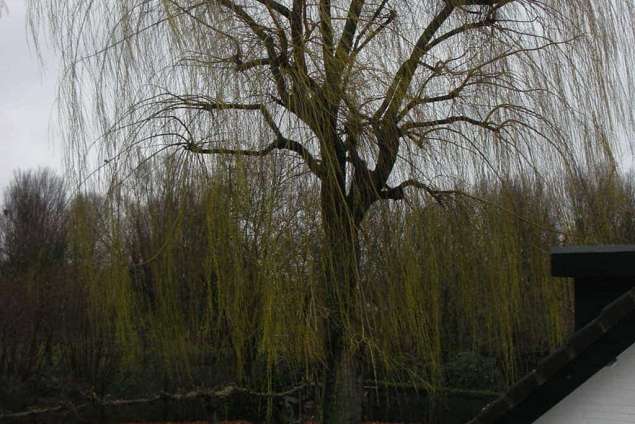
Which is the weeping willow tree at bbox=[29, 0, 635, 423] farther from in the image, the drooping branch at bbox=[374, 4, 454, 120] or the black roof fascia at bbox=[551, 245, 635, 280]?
the black roof fascia at bbox=[551, 245, 635, 280]

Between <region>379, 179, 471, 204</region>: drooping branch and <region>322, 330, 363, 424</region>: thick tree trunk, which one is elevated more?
<region>379, 179, 471, 204</region>: drooping branch

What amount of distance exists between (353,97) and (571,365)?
1.98m

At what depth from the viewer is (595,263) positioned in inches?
96.7

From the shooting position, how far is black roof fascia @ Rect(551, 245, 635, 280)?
2375 mm

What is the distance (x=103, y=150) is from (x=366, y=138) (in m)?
1.41

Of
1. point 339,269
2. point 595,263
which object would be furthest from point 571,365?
point 339,269

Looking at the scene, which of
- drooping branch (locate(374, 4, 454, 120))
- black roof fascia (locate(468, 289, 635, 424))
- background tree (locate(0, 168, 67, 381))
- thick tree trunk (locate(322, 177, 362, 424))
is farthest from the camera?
background tree (locate(0, 168, 67, 381))

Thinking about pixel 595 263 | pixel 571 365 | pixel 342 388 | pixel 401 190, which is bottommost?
pixel 342 388

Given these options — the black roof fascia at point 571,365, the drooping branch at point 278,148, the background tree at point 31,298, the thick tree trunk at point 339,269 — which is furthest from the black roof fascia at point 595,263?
the background tree at point 31,298

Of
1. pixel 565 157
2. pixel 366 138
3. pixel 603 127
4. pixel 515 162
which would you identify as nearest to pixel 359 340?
pixel 366 138

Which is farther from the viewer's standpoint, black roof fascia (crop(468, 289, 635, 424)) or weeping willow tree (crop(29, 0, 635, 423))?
weeping willow tree (crop(29, 0, 635, 423))

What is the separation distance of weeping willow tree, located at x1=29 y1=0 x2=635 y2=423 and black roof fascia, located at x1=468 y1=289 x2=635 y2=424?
1.45m

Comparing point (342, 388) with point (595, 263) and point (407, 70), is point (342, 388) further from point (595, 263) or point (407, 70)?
point (595, 263)

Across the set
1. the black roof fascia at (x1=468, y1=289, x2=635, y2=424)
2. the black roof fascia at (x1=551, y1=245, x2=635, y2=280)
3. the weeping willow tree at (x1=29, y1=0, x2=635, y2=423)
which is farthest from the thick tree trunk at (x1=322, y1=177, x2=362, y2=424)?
the black roof fascia at (x1=468, y1=289, x2=635, y2=424)
